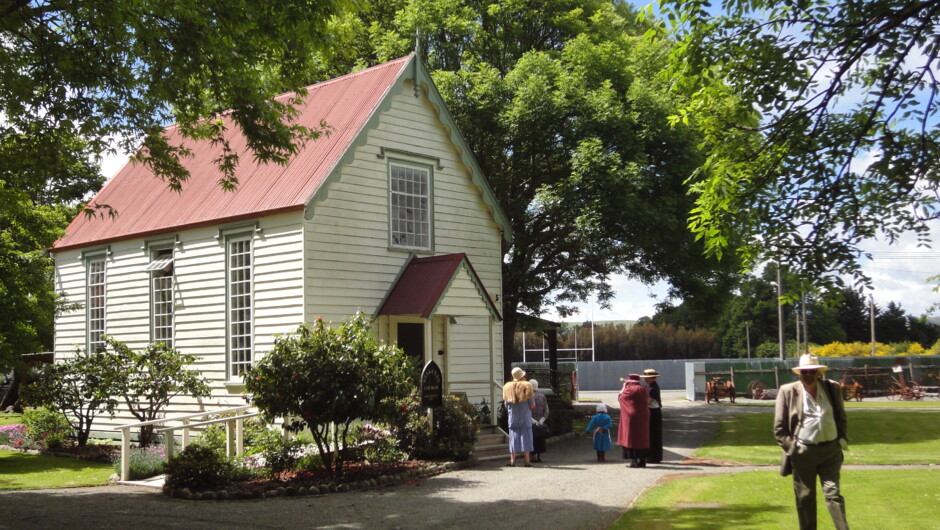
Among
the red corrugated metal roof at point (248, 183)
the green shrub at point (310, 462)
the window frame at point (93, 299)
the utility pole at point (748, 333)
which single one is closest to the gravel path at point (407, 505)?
the green shrub at point (310, 462)

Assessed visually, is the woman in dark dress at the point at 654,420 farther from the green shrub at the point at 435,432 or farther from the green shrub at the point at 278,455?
the green shrub at the point at 278,455

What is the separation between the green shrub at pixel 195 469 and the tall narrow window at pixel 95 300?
11.0 m

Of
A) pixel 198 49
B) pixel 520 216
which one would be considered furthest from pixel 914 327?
pixel 198 49

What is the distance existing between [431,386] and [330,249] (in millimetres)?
4078

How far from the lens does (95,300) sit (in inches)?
946

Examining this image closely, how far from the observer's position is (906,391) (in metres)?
40.2

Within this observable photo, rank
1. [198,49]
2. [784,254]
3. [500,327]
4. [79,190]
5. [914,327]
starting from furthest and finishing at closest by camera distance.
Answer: [914,327] < [79,190] < [500,327] < [198,49] < [784,254]

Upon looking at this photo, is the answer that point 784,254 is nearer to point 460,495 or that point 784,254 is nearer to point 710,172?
point 710,172

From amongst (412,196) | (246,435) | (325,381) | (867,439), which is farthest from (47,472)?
(867,439)

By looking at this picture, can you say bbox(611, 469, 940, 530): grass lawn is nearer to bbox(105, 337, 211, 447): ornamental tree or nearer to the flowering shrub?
bbox(105, 337, 211, 447): ornamental tree

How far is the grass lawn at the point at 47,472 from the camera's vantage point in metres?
15.7

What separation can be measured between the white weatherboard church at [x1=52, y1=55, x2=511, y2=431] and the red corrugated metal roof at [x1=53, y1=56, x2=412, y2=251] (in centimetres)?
5

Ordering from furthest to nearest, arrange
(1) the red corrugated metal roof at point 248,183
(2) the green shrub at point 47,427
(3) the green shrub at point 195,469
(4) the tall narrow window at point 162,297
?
(4) the tall narrow window at point 162,297
(2) the green shrub at point 47,427
(1) the red corrugated metal roof at point 248,183
(3) the green shrub at point 195,469

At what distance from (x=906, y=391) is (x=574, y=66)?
24124 mm
